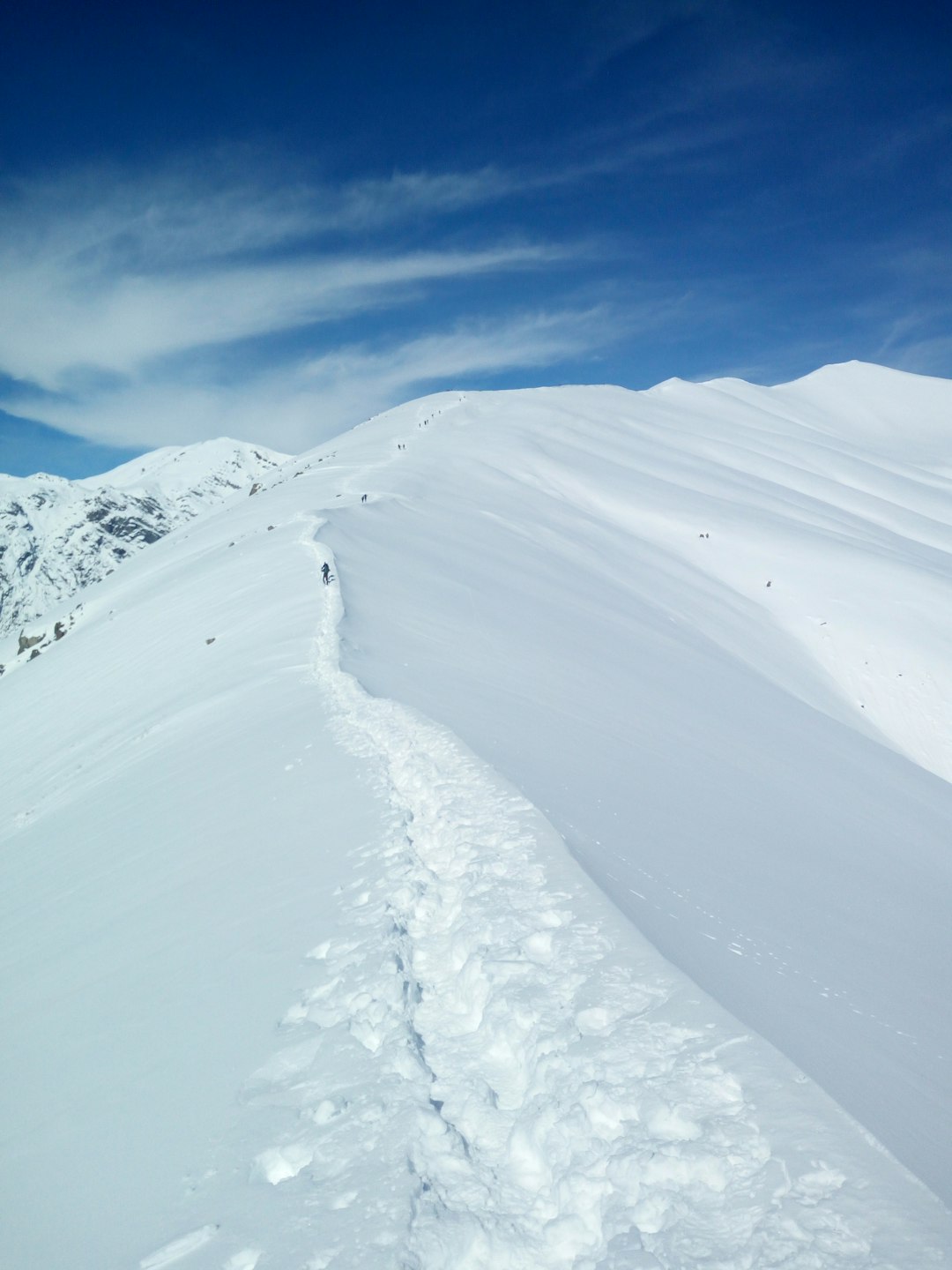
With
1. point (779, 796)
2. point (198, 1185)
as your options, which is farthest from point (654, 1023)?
point (779, 796)

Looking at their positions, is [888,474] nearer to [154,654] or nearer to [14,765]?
[154,654]

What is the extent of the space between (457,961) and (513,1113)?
3.78 ft

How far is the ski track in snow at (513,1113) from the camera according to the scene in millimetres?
2879

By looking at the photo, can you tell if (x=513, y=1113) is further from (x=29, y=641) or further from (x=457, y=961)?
(x=29, y=641)

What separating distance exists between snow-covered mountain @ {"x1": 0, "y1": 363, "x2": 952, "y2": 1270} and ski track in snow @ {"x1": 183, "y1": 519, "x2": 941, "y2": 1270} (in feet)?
0.05

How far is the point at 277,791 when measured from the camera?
7.63 m

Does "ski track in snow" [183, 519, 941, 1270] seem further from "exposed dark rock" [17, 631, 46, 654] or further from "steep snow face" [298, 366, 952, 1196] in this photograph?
"exposed dark rock" [17, 631, 46, 654]

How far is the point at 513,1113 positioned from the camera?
361 cm


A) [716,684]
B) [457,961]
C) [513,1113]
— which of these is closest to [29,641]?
[716,684]

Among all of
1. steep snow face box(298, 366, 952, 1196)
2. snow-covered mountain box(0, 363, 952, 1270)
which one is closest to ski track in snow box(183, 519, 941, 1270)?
snow-covered mountain box(0, 363, 952, 1270)

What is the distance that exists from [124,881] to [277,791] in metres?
1.64

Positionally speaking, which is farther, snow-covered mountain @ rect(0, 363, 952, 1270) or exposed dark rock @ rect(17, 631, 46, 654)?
exposed dark rock @ rect(17, 631, 46, 654)

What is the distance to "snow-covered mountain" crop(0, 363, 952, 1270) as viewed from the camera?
10.1 ft

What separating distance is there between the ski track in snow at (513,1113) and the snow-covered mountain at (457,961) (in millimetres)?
15
